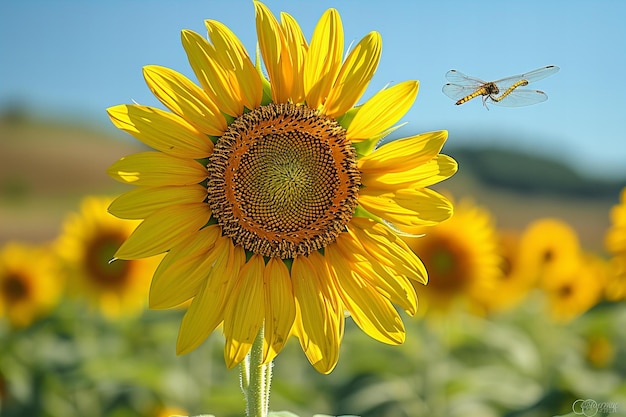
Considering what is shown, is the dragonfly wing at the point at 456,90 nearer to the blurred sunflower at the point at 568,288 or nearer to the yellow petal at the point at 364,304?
the yellow petal at the point at 364,304

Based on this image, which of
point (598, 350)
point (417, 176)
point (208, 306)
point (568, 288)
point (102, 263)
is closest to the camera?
point (208, 306)

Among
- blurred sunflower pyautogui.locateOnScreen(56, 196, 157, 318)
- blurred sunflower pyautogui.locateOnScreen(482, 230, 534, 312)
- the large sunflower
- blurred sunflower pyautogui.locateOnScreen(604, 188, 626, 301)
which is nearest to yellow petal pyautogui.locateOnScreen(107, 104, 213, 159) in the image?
the large sunflower

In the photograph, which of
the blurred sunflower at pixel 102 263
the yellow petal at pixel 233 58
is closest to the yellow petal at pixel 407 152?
the yellow petal at pixel 233 58

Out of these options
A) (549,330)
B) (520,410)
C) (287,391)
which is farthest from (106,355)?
(549,330)

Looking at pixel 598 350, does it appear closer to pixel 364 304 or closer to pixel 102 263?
pixel 102 263

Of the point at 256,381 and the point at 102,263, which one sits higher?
the point at 256,381

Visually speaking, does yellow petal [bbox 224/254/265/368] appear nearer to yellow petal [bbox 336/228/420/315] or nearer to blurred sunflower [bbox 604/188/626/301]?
yellow petal [bbox 336/228/420/315]

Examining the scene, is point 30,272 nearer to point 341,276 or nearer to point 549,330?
point 549,330

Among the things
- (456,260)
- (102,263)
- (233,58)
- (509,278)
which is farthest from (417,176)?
(509,278)
